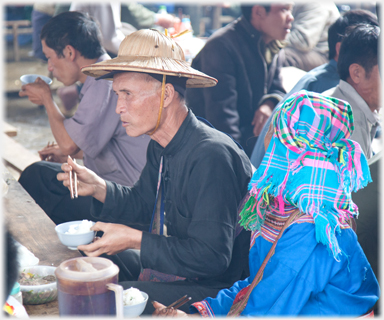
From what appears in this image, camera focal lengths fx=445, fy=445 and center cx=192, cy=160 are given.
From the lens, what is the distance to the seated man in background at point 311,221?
1.47 meters

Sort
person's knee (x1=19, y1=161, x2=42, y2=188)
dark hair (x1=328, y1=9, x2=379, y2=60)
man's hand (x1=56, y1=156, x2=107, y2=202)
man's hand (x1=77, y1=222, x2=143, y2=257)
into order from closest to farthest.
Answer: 1. man's hand (x1=77, y1=222, x2=143, y2=257)
2. man's hand (x1=56, y1=156, x2=107, y2=202)
3. person's knee (x1=19, y1=161, x2=42, y2=188)
4. dark hair (x1=328, y1=9, x2=379, y2=60)

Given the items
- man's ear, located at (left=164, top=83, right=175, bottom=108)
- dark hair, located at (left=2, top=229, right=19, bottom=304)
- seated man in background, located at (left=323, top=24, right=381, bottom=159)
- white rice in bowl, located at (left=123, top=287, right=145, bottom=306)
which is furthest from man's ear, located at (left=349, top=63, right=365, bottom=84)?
dark hair, located at (left=2, top=229, right=19, bottom=304)

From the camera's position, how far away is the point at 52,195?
275 cm

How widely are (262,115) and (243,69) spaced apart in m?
0.43

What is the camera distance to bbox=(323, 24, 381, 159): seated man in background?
2516mm

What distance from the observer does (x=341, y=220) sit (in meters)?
1.54

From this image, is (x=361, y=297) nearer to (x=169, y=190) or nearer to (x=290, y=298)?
(x=290, y=298)

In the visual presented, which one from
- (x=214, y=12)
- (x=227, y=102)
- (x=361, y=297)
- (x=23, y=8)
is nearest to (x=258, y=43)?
(x=227, y=102)

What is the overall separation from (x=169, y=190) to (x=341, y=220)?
75 cm

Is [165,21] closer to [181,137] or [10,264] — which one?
[181,137]

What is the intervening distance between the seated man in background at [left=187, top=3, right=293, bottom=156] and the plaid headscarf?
2220 mm

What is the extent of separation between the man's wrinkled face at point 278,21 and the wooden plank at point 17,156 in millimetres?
2334

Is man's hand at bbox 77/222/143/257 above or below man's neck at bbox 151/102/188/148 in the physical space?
below

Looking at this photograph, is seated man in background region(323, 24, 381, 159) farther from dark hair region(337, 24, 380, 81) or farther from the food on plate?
the food on plate
